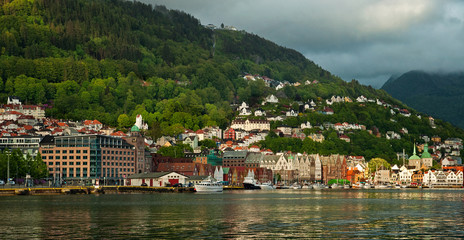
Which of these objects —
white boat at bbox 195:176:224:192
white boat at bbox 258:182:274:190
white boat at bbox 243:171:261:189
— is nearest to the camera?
white boat at bbox 195:176:224:192

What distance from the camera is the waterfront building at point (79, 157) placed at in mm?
142250

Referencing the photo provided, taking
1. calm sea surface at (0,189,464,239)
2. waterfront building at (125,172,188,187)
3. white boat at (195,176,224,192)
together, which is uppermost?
waterfront building at (125,172,188,187)

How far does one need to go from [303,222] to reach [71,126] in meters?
153

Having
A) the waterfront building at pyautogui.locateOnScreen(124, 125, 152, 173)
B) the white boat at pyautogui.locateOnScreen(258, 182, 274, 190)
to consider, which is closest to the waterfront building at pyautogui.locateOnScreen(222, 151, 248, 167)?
the white boat at pyautogui.locateOnScreen(258, 182, 274, 190)

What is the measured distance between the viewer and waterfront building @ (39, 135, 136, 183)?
467 feet

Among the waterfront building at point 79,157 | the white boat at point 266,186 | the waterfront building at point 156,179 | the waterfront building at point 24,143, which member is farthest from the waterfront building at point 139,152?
the white boat at point 266,186

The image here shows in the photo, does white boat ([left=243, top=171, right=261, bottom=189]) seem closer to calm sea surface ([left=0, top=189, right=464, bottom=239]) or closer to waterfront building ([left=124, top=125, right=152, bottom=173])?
waterfront building ([left=124, top=125, right=152, bottom=173])

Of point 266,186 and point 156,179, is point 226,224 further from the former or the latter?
point 266,186

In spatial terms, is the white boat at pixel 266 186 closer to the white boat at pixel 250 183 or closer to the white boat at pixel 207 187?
the white boat at pixel 250 183

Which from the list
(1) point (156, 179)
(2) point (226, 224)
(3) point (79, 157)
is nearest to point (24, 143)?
(3) point (79, 157)

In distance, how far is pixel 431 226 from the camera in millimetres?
51938

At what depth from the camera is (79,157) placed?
144m

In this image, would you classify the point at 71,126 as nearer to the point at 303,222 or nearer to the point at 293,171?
the point at 293,171

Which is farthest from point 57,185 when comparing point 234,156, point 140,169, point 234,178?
point 234,156
